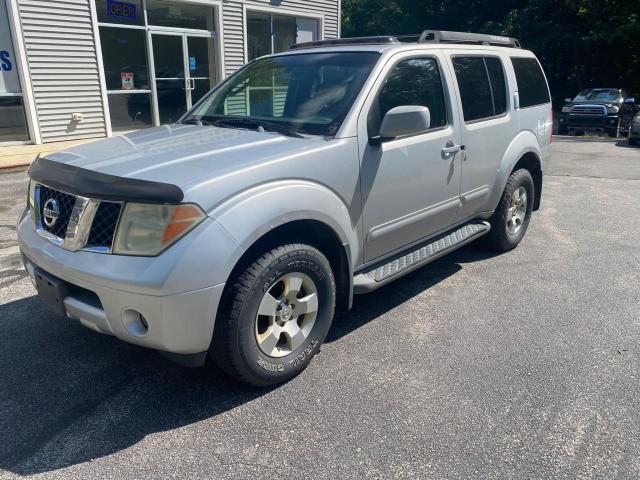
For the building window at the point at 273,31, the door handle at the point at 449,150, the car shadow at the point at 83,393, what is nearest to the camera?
the car shadow at the point at 83,393

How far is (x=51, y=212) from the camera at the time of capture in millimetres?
2838

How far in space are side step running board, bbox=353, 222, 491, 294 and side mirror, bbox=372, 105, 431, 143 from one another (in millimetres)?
913

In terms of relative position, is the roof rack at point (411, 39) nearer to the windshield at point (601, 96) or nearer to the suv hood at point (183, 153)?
the suv hood at point (183, 153)

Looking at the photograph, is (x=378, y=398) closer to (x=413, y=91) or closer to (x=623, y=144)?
(x=413, y=91)

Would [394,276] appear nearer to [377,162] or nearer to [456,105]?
[377,162]

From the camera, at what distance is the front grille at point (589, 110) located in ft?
56.1

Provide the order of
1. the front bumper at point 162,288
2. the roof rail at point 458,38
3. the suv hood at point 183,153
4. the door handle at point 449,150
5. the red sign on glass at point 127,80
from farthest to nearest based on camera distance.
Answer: the red sign on glass at point 127,80 < the roof rail at point 458,38 < the door handle at point 449,150 < the suv hood at point 183,153 < the front bumper at point 162,288

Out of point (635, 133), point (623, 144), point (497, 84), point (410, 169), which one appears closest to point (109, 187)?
point (410, 169)

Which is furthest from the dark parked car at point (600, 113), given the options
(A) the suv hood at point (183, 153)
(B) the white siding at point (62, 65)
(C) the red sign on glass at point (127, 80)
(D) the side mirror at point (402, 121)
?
(A) the suv hood at point (183, 153)

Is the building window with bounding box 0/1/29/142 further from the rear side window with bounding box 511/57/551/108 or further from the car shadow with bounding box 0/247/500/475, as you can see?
the rear side window with bounding box 511/57/551/108

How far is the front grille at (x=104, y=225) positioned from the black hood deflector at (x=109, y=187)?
55mm

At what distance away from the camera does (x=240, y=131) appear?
3453 mm

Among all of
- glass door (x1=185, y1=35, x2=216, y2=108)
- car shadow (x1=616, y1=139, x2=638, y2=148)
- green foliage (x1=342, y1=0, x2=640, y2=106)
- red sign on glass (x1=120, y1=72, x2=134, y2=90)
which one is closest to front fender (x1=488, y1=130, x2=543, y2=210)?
red sign on glass (x1=120, y1=72, x2=134, y2=90)

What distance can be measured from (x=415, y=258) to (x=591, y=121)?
16055 mm
